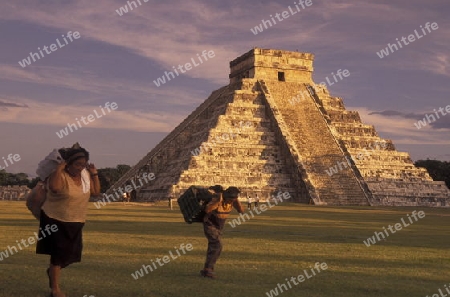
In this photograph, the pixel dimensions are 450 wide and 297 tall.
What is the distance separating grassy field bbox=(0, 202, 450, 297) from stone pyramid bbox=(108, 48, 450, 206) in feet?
73.5

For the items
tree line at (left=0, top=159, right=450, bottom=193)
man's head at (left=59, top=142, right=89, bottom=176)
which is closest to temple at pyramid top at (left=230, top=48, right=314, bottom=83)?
tree line at (left=0, top=159, right=450, bottom=193)

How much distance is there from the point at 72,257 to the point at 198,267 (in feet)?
9.26

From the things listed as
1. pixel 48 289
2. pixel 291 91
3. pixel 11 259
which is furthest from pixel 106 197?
pixel 48 289

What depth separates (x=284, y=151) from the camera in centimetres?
4147

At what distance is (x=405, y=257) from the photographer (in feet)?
36.8

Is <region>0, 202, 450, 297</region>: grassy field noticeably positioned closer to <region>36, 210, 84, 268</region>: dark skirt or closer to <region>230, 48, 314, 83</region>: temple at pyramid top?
<region>36, 210, 84, 268</region>: dark skirt

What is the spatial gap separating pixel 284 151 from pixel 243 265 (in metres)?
32.2

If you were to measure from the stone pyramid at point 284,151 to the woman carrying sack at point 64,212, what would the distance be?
29084 millimetres

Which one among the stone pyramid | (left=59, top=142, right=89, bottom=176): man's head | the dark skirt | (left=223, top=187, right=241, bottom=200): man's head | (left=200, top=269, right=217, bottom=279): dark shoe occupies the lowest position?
(left=200, top=269, right=217, bottom=279): dark shoe

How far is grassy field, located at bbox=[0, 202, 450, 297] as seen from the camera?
7.50 meters

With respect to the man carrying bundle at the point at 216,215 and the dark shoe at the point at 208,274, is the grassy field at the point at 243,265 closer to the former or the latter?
the dark shoe at the point at 208,274

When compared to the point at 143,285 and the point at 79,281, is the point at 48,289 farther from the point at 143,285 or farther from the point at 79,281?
the point at 143,285

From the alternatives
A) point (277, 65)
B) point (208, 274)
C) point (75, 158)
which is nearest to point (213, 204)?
point (208, 274)

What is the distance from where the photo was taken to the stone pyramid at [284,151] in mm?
38594
